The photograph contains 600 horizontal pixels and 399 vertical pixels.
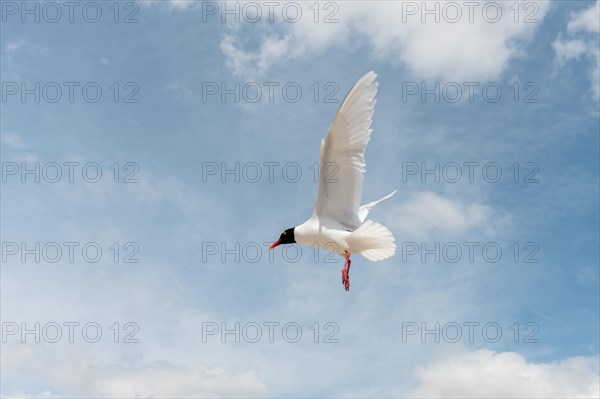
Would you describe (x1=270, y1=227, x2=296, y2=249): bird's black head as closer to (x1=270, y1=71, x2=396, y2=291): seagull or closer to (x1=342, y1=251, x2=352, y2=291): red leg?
(x1=270, y1=71, x2=396, y2=291): seagull

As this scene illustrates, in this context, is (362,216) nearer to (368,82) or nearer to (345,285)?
(345,285)

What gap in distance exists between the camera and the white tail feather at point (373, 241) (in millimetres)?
16062

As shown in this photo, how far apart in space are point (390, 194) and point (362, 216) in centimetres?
151

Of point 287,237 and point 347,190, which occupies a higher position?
point 347,190

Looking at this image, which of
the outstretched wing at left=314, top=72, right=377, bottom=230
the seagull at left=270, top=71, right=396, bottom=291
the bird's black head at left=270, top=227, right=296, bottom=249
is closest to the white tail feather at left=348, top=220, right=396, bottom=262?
the seagull at left=270, top=71, right=396, bottom=291

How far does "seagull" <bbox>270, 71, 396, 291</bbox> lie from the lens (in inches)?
600

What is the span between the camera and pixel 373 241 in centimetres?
1631

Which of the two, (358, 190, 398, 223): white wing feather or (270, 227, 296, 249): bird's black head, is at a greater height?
(358, 190, 398, 223): white wing feather

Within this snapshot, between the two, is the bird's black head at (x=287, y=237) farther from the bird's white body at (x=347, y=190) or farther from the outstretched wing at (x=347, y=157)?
the outstretched wing at (x=347, y=157)

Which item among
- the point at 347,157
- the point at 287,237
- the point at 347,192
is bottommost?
the point at 287,237

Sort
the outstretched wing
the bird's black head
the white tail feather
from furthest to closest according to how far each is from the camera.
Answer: the bird's black head < the white tail feather < the outstretched wing

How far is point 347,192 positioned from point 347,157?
3.26ft

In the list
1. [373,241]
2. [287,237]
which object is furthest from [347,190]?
[287,237]

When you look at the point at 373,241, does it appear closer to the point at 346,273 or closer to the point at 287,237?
the point at 346,273
